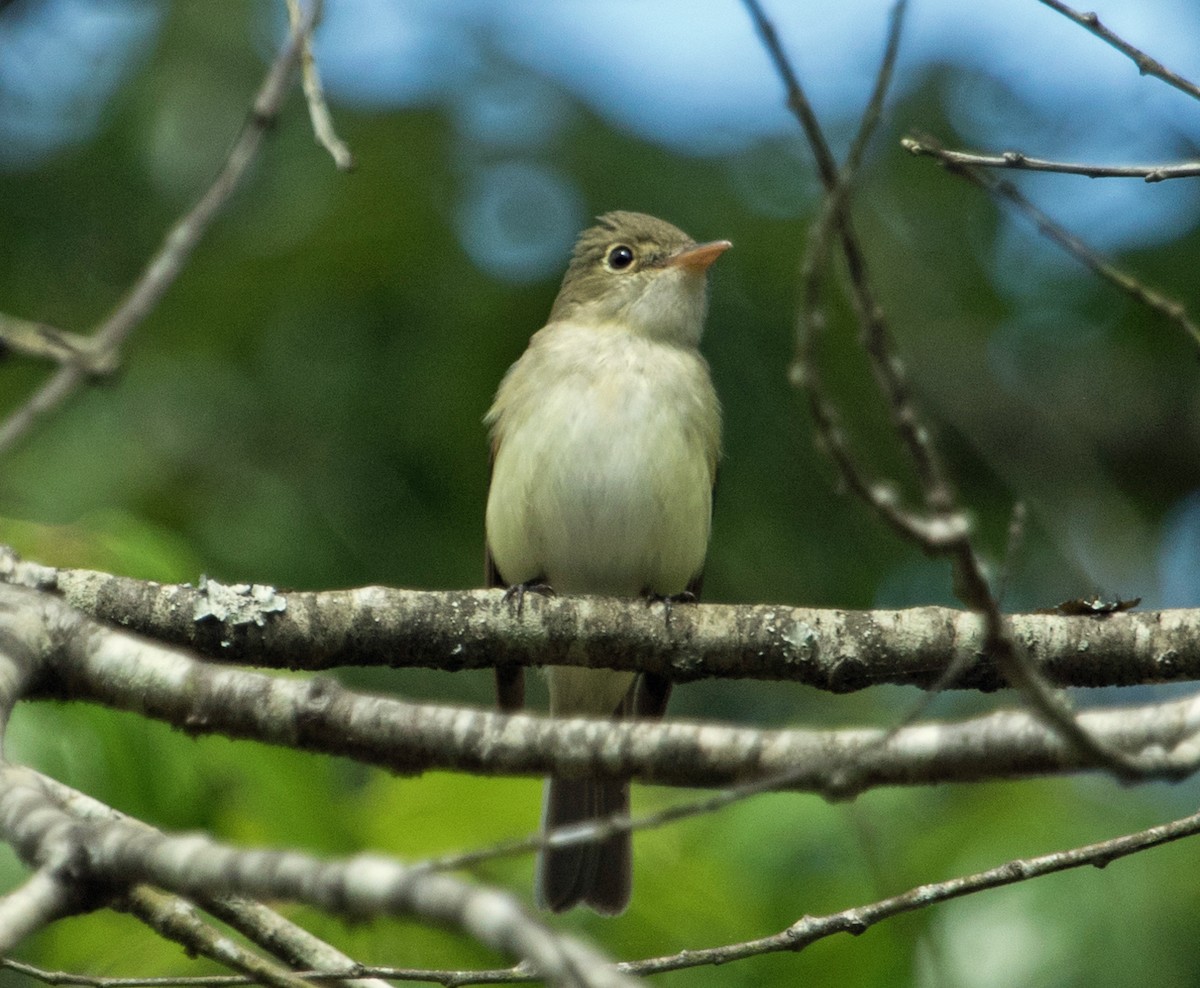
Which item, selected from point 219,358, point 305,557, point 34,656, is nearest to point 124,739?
point 34,656

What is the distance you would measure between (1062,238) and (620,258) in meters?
3.94

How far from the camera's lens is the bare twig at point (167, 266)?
2340mm

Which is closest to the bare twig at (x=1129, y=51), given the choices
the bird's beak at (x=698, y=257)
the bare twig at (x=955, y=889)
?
the bare twig at (x=955, y=889)

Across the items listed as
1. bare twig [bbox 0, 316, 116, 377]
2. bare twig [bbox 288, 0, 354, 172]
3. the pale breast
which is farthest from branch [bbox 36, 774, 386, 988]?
the pale breast

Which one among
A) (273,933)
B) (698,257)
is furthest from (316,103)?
(698,257)

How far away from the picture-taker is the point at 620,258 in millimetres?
7816

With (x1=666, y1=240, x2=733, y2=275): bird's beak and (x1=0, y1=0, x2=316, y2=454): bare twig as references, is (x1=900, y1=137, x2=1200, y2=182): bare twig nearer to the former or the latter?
(x1=0, y1=0, x2=316, y2=454): bare twig

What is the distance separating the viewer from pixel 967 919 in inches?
229

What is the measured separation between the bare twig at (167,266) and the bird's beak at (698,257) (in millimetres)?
4306

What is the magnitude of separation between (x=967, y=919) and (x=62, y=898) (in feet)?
13.6

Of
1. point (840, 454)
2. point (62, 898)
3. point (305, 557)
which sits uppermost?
point (840, 454)

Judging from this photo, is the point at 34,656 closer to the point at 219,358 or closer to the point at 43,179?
the point at 219,358

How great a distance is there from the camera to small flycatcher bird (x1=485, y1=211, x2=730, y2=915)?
661cm

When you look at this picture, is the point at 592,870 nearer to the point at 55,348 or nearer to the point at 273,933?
the point at 273,933
